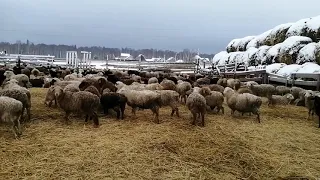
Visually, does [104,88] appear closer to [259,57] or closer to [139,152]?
[139,152]

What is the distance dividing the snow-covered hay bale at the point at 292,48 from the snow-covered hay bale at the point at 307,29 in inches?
40.4

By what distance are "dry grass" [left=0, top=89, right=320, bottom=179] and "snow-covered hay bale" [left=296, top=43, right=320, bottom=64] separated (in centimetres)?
1471

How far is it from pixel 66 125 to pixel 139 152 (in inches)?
121

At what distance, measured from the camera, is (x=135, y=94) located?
32.9ft

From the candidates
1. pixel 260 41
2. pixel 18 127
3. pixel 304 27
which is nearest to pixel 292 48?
pixel 304 27

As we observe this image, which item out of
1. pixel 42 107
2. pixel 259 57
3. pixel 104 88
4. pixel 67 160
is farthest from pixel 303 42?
pixel 67 160

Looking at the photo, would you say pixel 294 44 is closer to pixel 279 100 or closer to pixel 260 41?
pixel 260 41

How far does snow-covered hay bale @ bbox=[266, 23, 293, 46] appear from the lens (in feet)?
102

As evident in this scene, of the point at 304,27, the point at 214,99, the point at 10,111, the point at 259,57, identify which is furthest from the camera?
the point at 259,57

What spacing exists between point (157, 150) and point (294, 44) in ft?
75.1

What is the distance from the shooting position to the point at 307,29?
27031 mm

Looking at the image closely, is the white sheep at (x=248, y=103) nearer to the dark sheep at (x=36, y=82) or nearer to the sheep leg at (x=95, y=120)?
the sheep leg at (x=95, y=120)

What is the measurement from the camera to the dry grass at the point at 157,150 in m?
5.71

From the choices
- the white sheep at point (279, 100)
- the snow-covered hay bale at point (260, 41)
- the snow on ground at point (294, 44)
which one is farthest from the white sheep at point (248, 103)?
the snow-covered hay bale at point (260, 41)
